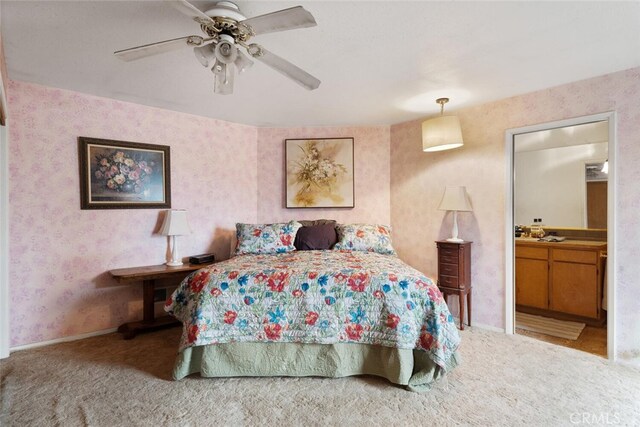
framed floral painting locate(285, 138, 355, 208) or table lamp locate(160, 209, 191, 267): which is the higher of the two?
framed floral painting locate(285, 138, 355, 208)

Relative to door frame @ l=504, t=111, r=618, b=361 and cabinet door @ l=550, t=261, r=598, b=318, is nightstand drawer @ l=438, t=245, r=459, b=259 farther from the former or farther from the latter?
cabinet door @ l=550, t=261, r=598, b=318

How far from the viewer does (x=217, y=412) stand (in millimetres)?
1873

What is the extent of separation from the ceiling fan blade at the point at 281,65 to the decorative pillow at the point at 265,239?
5.75 feet

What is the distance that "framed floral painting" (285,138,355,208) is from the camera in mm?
4105

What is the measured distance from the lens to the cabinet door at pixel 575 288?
3363 mm

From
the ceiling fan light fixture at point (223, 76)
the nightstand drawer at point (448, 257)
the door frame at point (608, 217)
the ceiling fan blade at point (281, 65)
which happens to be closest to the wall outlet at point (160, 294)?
the ceiling fan light fixture at point (223, 76)

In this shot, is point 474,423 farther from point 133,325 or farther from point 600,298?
point 133,325

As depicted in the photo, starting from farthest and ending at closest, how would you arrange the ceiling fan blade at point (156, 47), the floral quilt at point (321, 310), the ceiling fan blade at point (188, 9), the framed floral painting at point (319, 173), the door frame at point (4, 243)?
the framed floral painting at point (319, 173) < the door frame at point (4, 243) < the floral quilt at point (321, 310) < the ceiling fan blade at point (156, 47) < the ceiling fan blade at point (188, 9)

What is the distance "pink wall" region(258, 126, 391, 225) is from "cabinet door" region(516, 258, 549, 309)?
1.69 metres

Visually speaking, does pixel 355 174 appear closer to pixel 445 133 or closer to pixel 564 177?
pixel 445 133

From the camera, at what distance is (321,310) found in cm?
219

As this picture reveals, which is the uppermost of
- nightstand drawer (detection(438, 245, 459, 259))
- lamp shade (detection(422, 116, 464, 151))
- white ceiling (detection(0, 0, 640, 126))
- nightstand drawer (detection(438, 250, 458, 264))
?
white ceiling (detection(0, 0, 640, 126))

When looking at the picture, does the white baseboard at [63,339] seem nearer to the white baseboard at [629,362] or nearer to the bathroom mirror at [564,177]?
the white baseboard at [629,362]

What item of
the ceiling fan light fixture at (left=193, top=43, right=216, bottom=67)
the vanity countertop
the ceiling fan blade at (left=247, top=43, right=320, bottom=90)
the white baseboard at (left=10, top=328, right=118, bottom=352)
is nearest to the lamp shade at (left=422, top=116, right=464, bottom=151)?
the vanity countertop
